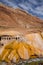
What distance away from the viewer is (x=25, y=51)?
5.21 m

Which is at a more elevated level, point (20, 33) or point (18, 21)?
point (18, 21)

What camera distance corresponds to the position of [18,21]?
5352mm

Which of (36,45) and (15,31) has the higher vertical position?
(15,31)

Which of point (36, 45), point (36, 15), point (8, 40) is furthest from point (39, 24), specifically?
point (8, 40)

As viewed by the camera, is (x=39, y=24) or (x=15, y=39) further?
(x=39, y=24)

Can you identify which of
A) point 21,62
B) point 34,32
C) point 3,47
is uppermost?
point 34,32

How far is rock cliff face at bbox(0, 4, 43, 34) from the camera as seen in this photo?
5.21 m

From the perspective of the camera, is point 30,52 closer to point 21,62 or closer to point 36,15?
point 21,62

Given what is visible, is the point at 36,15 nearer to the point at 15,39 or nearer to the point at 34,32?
A: the point at 34,32

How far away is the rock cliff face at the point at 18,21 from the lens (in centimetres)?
521

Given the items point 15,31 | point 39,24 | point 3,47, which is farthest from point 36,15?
point 3,47

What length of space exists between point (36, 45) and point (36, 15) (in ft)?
2.67

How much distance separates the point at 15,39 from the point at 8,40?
0.61ft

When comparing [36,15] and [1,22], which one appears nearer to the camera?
[1,22]
